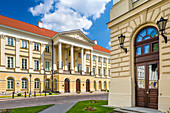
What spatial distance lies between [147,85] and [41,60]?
98.8 ft

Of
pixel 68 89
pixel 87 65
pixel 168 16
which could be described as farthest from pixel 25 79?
pixel 168 16

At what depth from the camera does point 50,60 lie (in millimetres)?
37219

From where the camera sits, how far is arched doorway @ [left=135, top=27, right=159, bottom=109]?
8562 millimetres

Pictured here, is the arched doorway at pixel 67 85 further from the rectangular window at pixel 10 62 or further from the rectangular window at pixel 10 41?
the rectangular window at pixel 10 41

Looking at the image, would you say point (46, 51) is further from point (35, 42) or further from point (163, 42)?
point (163, 42)

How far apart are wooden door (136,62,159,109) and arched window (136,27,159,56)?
0.88 meters

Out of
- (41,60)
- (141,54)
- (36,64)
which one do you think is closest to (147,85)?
(141,54)

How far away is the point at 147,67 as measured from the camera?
9.08m

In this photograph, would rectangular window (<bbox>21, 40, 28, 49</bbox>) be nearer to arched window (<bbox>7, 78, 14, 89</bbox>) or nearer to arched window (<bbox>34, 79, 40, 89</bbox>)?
arched window (<bbox>7, 78, 14, 89</bbox>)

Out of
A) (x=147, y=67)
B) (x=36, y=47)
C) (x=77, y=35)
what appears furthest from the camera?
(x=77, y=35)

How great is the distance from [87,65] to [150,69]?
3586cm

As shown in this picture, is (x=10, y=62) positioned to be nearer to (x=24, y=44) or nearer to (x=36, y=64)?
(x=24, y=44)

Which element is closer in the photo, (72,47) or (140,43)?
(140,43)

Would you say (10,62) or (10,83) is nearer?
(10,83)
